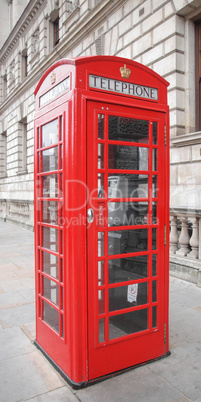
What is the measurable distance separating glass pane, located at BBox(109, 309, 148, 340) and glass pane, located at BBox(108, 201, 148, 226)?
789 mm

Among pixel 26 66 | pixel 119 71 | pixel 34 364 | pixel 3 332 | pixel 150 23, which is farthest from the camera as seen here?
pixel 26 66

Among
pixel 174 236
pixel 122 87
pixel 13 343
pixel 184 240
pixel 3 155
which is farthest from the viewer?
pixel 3 155

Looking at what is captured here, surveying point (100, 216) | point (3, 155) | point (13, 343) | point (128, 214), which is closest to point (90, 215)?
point (100, 216)

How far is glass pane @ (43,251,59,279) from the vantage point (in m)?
2.54

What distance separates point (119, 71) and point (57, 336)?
2.22 m

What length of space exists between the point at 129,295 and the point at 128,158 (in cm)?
122

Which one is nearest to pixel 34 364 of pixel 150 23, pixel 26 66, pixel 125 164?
pixel 125 164

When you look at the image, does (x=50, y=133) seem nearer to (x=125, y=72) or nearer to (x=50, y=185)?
(x=50, y=185)

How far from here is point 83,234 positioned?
87.9 inches

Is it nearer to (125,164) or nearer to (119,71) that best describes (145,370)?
(125,164)

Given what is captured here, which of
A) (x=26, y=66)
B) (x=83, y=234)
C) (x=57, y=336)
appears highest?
(x=26, y=66)

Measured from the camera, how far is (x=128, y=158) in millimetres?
2662

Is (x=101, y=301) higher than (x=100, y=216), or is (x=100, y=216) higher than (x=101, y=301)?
(x=100, y=216)

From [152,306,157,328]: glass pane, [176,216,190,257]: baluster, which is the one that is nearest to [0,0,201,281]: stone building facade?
[176,216,190,257]: baluster
